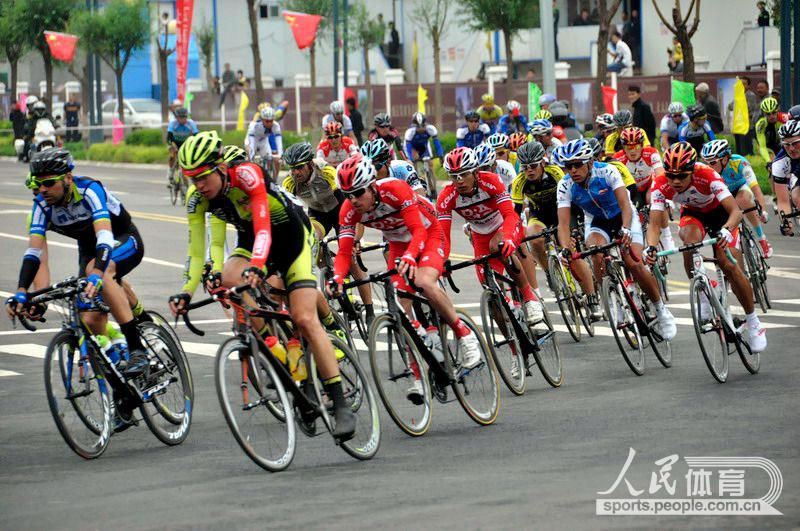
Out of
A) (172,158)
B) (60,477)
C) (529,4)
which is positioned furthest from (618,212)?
(529,4)

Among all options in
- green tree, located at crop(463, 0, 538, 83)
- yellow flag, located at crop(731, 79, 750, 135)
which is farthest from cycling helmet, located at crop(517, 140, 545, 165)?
green tree, located at crop(463, 0, 538, 83)

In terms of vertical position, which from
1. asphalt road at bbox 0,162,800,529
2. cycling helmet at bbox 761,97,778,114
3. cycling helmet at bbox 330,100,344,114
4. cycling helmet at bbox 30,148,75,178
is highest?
cycling helmet at bbox 330,100,344,114

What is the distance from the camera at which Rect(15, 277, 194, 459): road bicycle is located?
930 centimetres

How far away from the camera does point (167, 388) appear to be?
998cm

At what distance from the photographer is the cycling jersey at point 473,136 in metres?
27.2

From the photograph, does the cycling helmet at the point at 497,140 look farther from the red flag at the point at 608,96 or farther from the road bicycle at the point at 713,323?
the red flag at the point at 608,96

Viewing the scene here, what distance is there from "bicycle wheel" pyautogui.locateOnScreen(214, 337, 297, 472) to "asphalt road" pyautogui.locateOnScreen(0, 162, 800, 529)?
158 millimetres

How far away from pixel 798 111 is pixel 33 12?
4786 centimetres

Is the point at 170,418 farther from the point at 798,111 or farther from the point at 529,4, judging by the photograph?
the point at 529,4

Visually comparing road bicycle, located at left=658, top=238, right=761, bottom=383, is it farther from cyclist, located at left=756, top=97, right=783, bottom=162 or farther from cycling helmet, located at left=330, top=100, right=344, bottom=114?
cycling helmet, located at left=330, top=100, right=344, bottom=114

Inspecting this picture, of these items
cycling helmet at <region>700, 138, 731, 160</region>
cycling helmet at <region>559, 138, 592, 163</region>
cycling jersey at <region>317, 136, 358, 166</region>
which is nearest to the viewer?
cycling helmet at <region>559, 138, 592, 163</region>

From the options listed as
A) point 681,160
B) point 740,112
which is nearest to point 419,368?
point 681,160

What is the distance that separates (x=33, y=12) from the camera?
63719mm

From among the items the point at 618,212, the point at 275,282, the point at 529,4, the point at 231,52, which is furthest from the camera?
the point at 231,52
